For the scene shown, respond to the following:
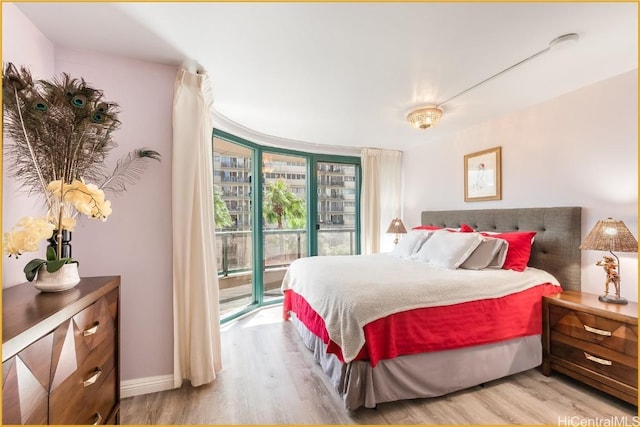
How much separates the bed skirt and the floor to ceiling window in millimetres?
1862

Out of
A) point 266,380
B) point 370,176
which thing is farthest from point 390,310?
point 370,176

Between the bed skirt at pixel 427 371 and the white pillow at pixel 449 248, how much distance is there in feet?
2.38

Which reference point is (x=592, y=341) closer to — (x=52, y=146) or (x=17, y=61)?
(x=52, y=146)

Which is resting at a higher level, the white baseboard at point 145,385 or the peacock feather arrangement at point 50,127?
the peacock feather arrangement at point 50,127

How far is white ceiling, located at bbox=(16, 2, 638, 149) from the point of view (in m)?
1.47

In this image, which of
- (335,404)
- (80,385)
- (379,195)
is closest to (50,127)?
(80,385)

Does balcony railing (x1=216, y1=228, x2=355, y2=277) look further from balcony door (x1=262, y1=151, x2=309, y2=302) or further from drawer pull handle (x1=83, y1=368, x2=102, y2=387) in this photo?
drawer pull handle (x1=83, y1=368, x2=102, y2=387)

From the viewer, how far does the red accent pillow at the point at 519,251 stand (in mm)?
2412

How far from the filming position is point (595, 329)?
1.87 meters

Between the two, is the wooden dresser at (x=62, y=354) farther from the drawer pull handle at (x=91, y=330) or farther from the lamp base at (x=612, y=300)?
the lamp base at (x=612, y=300)

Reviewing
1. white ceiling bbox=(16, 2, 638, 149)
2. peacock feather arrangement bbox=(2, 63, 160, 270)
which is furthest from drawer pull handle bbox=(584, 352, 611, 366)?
peacock feather arrangement bbox=(2, 63, 160, 270)

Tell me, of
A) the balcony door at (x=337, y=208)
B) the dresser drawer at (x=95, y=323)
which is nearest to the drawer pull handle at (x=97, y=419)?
the dresser drawer at (x=95, y=323)

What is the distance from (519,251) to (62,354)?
306 cm


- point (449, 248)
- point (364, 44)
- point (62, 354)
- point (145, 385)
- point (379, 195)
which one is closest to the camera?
point (62, 354)
